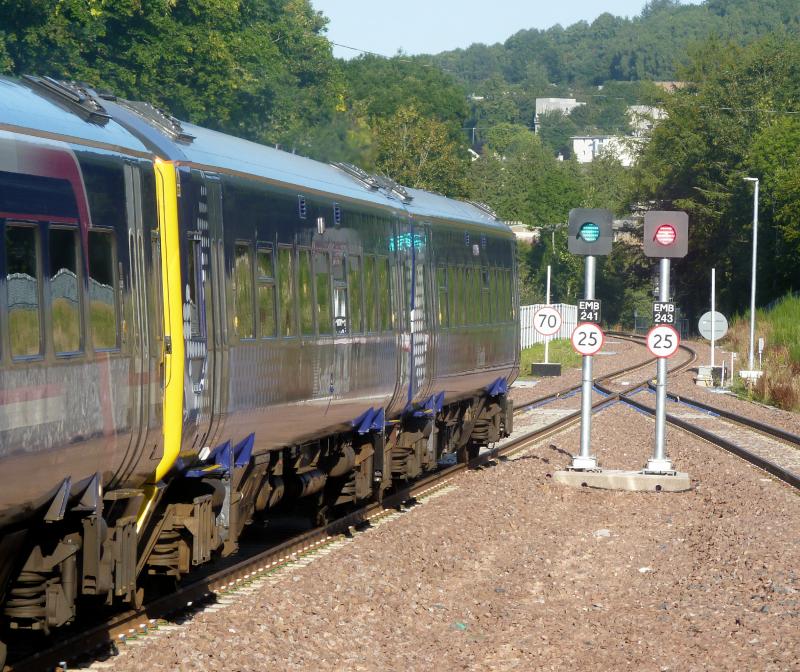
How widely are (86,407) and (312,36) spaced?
227ft

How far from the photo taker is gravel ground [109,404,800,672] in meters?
9.64

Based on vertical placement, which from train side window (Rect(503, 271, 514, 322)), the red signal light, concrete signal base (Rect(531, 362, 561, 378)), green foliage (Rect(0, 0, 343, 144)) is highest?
green foliage (Rect(0, 0, 343, 144))

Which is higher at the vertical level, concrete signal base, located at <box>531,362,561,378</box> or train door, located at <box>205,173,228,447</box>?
train door, located at <box>205,173,228,447</box>

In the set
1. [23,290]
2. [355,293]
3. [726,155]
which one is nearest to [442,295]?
[355,293]

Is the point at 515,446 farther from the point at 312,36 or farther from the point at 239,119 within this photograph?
the point at 312,36

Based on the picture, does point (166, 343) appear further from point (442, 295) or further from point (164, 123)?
point (442, 295)

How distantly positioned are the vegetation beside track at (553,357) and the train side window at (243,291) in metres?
36.0

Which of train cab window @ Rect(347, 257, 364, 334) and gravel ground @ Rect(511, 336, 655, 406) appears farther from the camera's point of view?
gravel ground @ Rect(511, 336, 655, 406)

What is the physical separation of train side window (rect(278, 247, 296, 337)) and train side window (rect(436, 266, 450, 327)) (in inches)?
236

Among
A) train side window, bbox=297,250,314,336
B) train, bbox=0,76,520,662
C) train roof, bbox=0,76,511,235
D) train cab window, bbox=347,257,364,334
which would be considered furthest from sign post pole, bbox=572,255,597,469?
train side window, bbox=297,250,314,336

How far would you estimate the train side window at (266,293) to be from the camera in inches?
449

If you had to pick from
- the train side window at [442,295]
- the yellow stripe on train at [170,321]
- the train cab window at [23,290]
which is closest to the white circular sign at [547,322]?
the train side window at [442,295]

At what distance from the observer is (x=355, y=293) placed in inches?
567

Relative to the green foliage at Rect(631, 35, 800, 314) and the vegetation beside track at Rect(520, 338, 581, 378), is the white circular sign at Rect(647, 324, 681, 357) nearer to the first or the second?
the vegetation beside track at Rect(520, 338, 581, 378)
